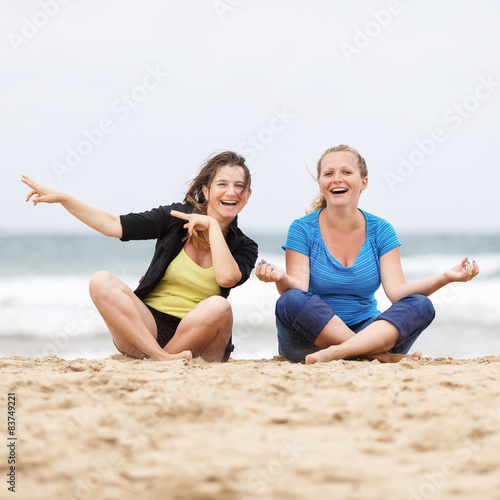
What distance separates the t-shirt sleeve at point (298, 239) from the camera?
3291mm

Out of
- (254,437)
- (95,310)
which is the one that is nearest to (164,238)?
(254,437)

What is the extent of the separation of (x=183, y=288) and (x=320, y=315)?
0.80 metres

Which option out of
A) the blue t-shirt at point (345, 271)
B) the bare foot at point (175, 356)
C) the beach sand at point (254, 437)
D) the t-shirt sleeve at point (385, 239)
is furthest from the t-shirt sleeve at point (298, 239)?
the beach sand at point (254, 437)

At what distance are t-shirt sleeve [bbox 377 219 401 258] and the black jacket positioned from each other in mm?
746

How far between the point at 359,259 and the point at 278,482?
84.6 inches

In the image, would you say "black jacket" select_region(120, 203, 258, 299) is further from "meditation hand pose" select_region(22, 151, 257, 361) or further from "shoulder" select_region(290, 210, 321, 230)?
"shoulder" select_region(290, 210, 321, 230)

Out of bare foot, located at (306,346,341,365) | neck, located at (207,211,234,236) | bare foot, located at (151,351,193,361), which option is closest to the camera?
bare foot, located at (306,346,341,365)

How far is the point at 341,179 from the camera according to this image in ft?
10.6

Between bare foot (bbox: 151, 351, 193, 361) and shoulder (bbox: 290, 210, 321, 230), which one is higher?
shoulder (bbox: 290, 210, 321, 230)

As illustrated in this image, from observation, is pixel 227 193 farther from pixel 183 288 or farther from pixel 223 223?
pixel 183 288

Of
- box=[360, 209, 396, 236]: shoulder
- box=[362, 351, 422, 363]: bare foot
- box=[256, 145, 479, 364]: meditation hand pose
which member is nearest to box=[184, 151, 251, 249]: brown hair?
box=[256, 145, 479, 364]: meditation hand pose

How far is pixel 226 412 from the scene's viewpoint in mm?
1698

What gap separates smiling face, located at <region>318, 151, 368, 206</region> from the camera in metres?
3.24

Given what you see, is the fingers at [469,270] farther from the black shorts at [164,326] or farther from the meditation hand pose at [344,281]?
the black shorts at [164,326]
